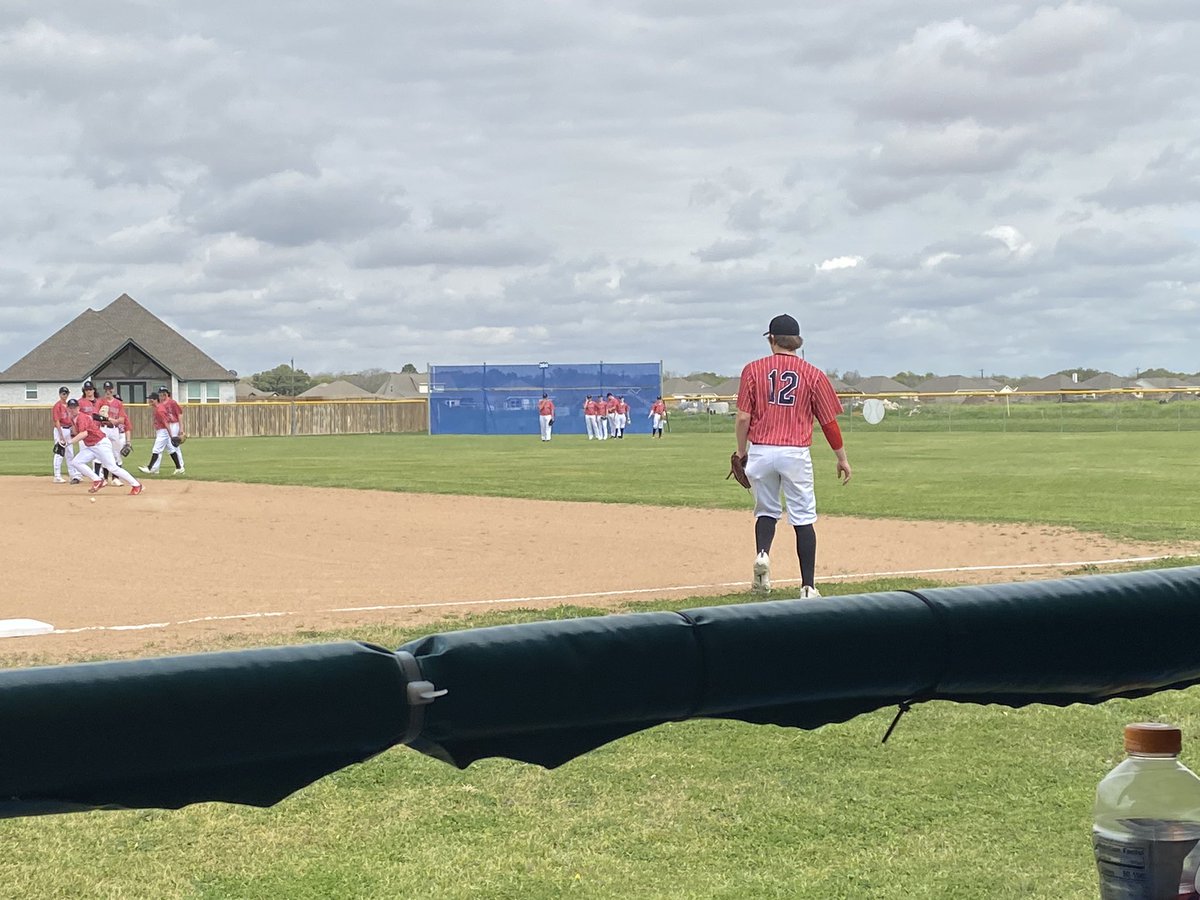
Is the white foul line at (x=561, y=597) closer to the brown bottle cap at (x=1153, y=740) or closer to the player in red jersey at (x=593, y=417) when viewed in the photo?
the brown bottle cap at (x=1153, y=740)

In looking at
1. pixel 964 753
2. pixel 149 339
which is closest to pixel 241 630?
pixel 964 753

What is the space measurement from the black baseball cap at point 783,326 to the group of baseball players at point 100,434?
14328 mm

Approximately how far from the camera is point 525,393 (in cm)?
6097

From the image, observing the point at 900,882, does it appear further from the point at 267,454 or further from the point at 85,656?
the point at 267,454

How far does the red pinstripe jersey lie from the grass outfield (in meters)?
5.80

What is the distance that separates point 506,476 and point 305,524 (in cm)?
937

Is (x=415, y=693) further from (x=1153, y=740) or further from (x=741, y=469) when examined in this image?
(x=741, y=469)

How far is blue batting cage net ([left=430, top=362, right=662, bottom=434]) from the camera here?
60.6 m

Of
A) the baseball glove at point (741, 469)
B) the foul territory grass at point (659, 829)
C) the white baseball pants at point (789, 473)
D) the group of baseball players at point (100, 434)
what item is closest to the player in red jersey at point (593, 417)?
the group of baseball players at point (100, 434)

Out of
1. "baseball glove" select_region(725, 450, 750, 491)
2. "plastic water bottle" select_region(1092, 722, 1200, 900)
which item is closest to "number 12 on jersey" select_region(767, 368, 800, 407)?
"baseball glove" select_region(725, 450, 750, 491)

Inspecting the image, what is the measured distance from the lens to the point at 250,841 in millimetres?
4266

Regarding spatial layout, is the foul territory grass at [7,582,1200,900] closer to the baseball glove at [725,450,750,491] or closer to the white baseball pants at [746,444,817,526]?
the white baseball pants at [746,444,817,526]

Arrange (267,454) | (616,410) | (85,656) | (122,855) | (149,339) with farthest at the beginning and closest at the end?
(149,339)
(616,410)
(267,454)
(85,656)
(122,855)

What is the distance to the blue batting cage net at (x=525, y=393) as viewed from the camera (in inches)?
2387
